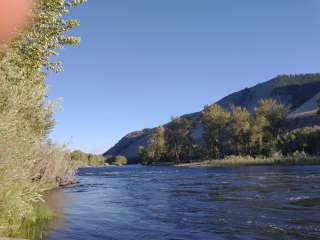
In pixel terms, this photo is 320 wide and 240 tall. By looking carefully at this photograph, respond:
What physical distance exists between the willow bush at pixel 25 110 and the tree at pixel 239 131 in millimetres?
126134

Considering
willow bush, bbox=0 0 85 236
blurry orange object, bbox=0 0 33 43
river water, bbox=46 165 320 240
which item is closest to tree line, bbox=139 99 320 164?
river water, bbox=46 165 320 240

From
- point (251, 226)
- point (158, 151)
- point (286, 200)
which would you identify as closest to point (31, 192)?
point (251, 226)

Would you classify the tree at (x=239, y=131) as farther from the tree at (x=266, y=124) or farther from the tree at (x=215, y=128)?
the tree at (x=215, y=128)

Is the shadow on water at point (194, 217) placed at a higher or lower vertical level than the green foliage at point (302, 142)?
lower

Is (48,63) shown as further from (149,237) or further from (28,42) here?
(149,237)

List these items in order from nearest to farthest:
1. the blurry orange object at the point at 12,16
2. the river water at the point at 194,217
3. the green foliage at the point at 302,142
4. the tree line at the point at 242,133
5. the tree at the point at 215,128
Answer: the blurry orange object at the point at 12,16
the river water at the point at 194,217
the green foliage at the point at 302,142
the tree line at the point at 242,133
the tree at the point at 215,128

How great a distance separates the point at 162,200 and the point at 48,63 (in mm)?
17319

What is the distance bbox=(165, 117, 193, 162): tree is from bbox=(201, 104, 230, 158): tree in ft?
50.7

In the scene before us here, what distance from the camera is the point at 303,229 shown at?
2042 cm

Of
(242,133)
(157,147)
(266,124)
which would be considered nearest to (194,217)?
(242,133)

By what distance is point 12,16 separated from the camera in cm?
1866

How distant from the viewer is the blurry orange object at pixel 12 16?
18000mm

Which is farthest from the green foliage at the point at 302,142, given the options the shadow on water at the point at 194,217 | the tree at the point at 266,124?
the shadow on water at the point at 194,217

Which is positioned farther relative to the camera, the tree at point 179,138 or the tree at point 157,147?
the tree at point 157,147
